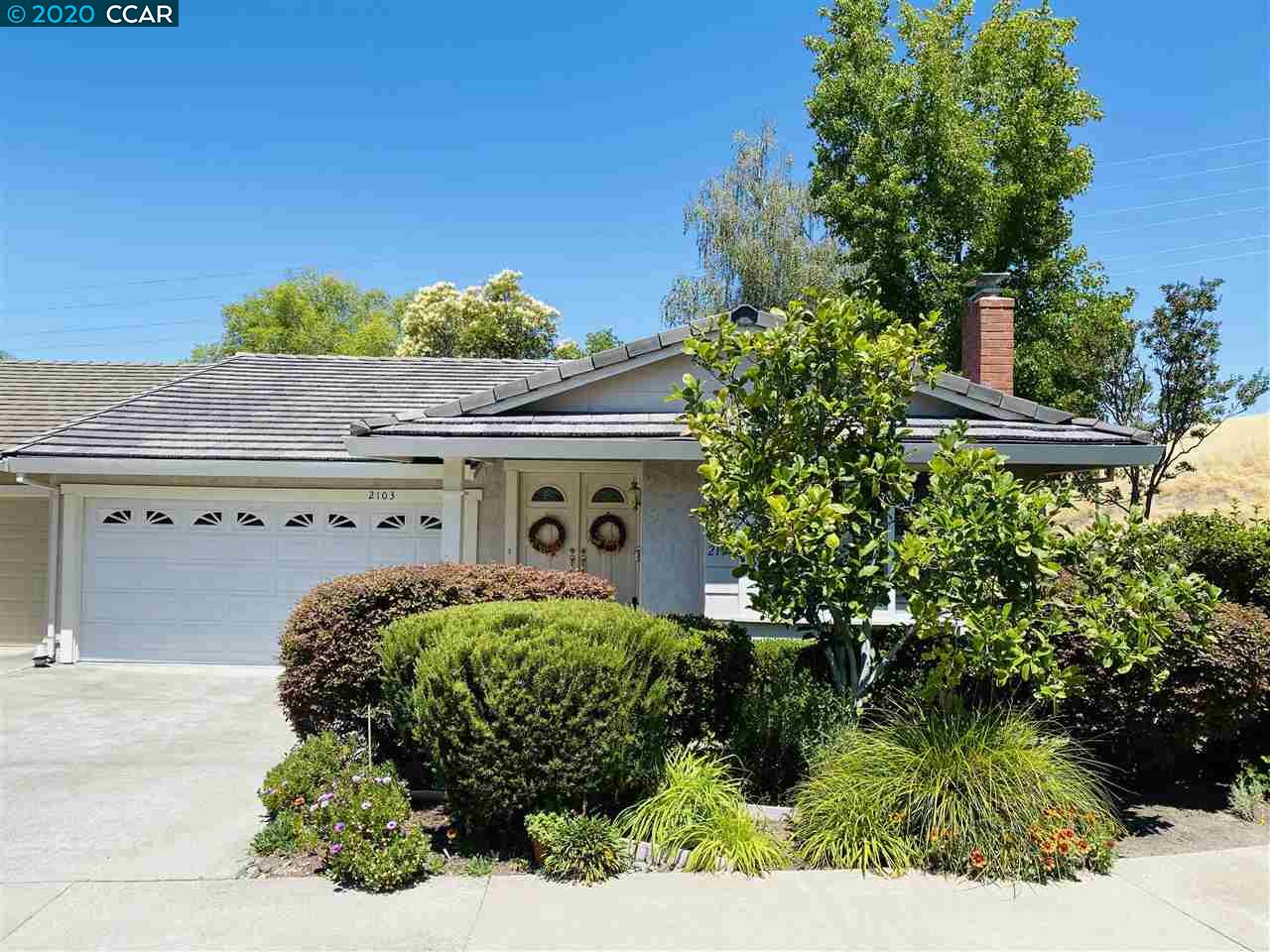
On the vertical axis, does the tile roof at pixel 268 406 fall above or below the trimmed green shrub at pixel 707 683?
above

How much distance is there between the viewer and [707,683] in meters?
6.21

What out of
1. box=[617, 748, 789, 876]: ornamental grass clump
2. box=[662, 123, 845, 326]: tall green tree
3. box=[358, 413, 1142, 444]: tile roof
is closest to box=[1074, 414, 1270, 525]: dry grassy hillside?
box=[662, 123, 845, 326]: tall green tree

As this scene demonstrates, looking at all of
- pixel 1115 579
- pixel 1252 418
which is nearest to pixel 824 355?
pixel 1115 579

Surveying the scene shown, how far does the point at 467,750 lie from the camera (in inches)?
195

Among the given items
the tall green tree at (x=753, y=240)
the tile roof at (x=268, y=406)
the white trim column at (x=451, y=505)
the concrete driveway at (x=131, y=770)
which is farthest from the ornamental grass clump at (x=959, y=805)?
the tall green tree at (x=753, y=240)

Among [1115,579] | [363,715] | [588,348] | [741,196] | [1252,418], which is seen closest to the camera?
[1115,579]

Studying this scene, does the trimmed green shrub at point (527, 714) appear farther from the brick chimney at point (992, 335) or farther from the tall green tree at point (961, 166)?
the tall green tree at point (961, 166)

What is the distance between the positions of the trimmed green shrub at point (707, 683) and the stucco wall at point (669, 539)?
344 centimetres

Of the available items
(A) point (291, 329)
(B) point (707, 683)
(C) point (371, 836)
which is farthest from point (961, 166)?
(A) point (291, 329)

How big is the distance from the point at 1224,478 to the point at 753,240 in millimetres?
23642

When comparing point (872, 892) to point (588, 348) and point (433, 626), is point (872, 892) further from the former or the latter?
point (588, 348)

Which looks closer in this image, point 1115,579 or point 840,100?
point 1115,579

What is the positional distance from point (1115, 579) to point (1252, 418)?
167ft

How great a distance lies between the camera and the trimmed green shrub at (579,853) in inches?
193
